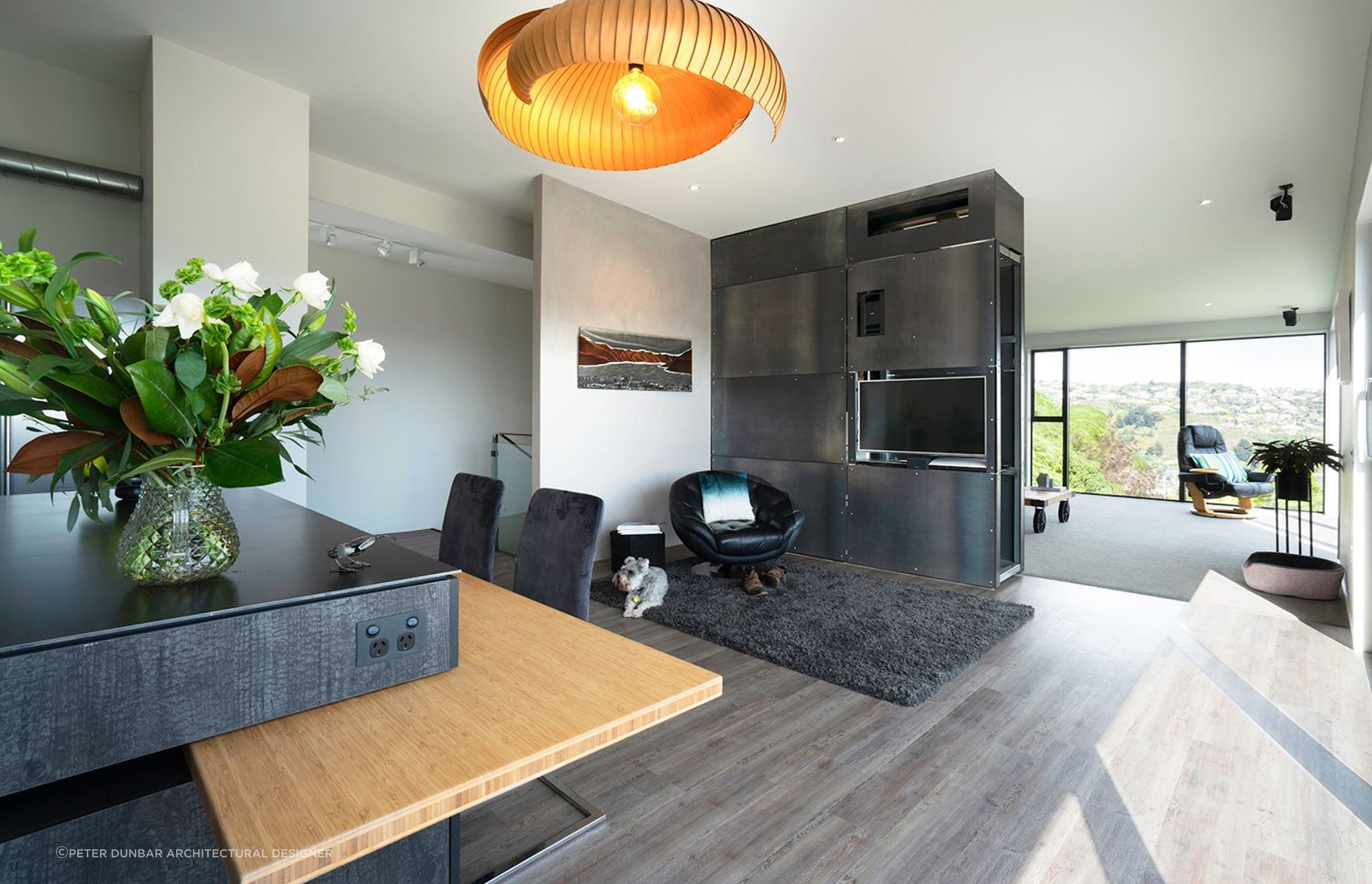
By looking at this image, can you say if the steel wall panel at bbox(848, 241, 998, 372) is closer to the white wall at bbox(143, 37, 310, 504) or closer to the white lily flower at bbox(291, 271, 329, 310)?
the white wall at bbox(143, 37, 310, 504)

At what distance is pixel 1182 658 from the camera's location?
319cm

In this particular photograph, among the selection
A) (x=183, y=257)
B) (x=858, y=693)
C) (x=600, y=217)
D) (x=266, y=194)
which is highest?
(x=600, y=217)

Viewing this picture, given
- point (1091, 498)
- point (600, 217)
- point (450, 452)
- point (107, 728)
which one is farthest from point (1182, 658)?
point (1091, 498)

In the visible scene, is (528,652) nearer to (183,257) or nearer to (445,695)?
(445,695)

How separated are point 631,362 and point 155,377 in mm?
4442

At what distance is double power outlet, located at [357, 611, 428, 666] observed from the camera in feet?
3.35

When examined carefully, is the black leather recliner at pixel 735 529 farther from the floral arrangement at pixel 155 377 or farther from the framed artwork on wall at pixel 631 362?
the floral arrangement at pixel 155 377

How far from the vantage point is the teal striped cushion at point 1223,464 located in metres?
8.37

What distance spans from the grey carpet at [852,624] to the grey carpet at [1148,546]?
4.78 ft

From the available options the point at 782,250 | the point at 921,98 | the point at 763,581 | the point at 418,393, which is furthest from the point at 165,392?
the point at 418,393

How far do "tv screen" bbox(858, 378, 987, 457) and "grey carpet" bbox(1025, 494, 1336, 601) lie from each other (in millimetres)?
1376

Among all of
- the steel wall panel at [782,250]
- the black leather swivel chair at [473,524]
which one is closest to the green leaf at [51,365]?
the black leather swivel chair at [473,524]

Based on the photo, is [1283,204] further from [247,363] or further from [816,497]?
[247,363]

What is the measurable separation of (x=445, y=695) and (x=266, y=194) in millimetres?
3450
